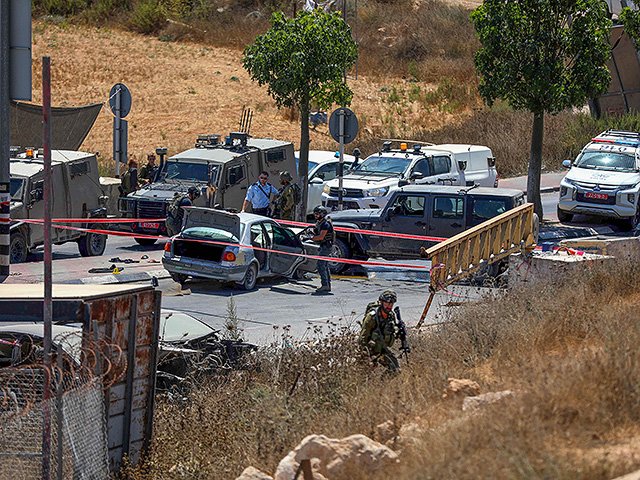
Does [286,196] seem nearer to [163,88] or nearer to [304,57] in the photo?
[304,57]

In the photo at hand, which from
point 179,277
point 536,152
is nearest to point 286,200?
point 179,277

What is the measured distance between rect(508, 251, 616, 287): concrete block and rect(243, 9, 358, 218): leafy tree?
8086 mm

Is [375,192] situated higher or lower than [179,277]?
higher

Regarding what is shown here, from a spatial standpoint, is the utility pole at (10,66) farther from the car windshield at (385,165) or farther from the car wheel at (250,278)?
the car windshield at (385,165)

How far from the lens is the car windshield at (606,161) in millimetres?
21672

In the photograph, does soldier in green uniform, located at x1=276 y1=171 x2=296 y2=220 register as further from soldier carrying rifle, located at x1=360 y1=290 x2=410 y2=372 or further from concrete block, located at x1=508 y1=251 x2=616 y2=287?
soldier carrying rifle, located at x1=360 y1=290 x2=410 y2=372

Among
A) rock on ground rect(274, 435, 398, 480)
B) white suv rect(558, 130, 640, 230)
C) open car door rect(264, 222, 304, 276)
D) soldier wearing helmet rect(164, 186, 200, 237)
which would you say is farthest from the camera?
white suv rect(558, 130, 640, 230)

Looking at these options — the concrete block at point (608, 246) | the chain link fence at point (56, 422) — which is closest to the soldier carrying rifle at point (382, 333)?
the chain link fence at point (56, 422)

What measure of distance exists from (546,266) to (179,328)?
615 cm

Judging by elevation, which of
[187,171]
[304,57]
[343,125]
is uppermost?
[304,57]

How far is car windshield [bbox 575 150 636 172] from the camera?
853 inches

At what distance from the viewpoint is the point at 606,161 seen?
21922 mm

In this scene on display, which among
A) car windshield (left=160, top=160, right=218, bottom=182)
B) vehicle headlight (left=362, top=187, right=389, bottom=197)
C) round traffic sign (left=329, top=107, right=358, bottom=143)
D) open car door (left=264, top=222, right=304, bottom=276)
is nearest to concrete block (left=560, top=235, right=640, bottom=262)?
round traffic sign (left=329, top=107, right=358, bottom=143)

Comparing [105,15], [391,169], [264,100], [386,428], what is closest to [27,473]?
[386,428]
